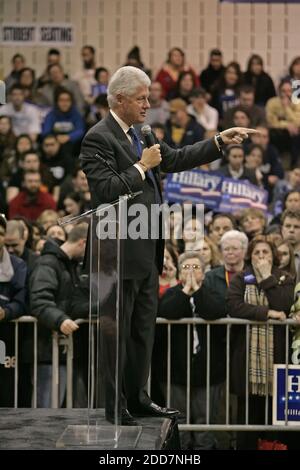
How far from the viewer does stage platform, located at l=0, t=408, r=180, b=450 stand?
4750mm

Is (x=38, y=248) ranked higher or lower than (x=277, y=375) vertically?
higher

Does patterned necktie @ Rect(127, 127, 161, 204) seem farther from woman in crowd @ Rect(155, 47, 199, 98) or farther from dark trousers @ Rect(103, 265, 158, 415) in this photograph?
woman in crowd @ Rect(155, 47, 199, 98)

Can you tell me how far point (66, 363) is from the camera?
666cm

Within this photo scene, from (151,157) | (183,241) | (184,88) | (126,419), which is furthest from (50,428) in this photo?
(184,88)

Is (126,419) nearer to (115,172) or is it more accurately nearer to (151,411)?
(151,411)

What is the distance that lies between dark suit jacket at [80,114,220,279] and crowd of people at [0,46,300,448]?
609 mm

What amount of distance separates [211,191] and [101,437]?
4.91 m

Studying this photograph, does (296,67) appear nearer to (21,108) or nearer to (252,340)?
(21,108)

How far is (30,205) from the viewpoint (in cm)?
965

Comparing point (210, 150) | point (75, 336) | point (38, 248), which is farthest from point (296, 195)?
point (210, 150)

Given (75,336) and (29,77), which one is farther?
(29,77)

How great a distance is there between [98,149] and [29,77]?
6358 mm

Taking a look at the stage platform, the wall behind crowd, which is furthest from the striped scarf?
the wall behind crowd

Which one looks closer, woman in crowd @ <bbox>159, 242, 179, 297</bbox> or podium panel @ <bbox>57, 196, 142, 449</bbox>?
podium panel @ <bbox>57, 196, 142, 449</bbox>
